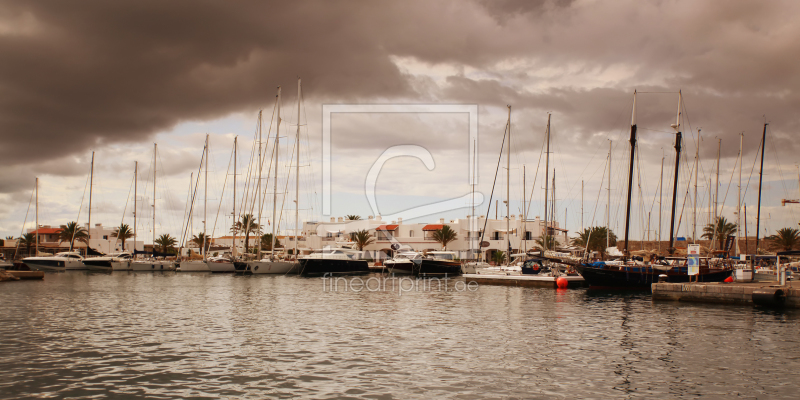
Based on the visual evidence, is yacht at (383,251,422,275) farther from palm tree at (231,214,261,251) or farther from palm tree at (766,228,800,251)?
palm tree at (766,228,800,251)

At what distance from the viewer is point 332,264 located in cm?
6631

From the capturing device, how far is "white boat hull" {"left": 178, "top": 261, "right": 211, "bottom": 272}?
74244 mm

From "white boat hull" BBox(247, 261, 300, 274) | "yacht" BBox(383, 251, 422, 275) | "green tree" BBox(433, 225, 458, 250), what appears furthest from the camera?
"green tree" BBox(433, 225, 458, 250)

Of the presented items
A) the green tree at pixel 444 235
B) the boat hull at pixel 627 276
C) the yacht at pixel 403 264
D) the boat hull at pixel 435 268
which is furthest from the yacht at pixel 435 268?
the boat hull at pixel 627 276

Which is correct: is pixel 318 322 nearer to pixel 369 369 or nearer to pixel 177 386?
pixel 369 369

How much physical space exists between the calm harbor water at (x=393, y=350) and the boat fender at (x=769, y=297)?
3.25 ft

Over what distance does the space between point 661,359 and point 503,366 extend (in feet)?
16.9

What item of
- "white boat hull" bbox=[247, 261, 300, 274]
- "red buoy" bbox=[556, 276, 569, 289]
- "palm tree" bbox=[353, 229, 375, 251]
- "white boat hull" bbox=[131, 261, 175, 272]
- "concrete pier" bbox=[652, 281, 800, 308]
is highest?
"palm tree" bbox=[353, 229, 375, 251]

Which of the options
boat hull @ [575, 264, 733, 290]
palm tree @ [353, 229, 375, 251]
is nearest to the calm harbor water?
boat hull @ [575, 264, 733, 290]

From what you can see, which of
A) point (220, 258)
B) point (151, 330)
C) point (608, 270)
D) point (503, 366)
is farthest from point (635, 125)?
point (220, 258)

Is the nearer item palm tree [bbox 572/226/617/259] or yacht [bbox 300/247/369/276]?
yacht [bbox 300/247/369/276]

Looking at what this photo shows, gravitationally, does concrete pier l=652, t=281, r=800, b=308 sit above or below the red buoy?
above

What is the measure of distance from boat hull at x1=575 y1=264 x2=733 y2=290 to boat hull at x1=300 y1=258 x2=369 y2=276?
31.6 meters

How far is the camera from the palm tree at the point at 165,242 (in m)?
109
